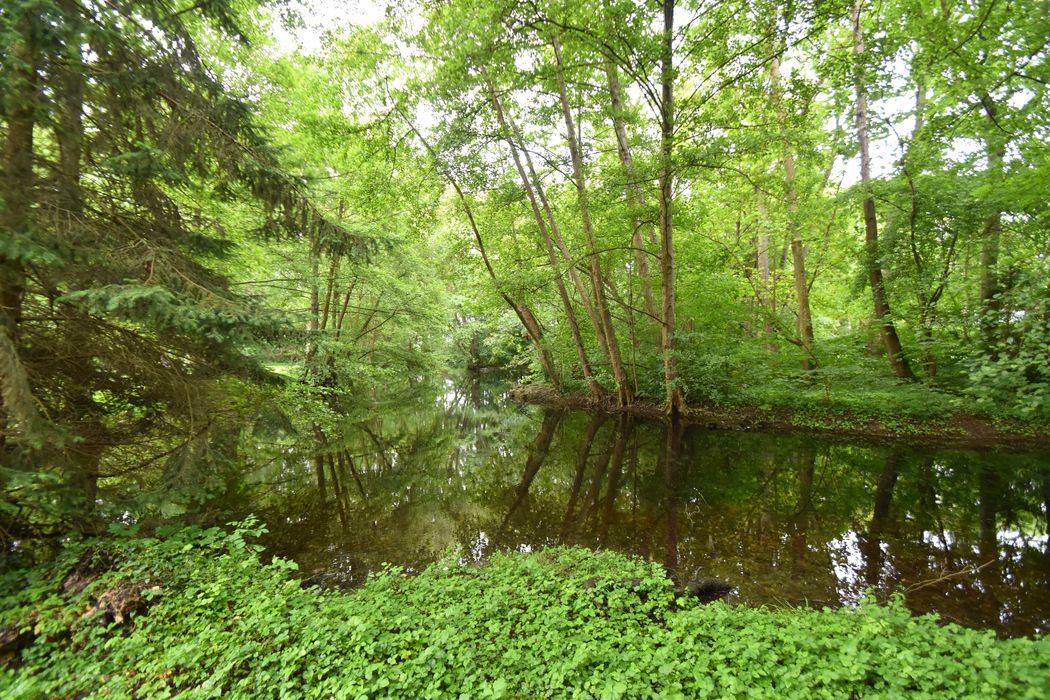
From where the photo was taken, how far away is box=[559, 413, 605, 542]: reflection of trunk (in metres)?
6.98

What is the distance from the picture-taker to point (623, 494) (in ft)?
26.6

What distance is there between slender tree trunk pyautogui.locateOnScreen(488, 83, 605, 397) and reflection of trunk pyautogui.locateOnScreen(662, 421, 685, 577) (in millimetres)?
3506

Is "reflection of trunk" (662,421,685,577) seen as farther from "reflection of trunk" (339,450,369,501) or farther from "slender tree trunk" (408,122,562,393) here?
"slender tree trunk" (408,122,562,393)

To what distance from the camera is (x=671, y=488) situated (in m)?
8.20


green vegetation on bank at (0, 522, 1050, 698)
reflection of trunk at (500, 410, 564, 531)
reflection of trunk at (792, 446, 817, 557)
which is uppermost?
green vegetation on bank at (0, 522, 1050, 698)

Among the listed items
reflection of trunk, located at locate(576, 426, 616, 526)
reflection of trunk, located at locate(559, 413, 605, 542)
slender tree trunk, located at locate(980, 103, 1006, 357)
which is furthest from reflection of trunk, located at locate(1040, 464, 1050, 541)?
reflection of trunk, located at locate(559, 413, 605, 542)

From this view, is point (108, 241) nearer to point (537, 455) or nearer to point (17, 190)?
point (17, 190)

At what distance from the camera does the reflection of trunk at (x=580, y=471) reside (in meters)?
6.98

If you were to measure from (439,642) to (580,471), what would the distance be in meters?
7.10

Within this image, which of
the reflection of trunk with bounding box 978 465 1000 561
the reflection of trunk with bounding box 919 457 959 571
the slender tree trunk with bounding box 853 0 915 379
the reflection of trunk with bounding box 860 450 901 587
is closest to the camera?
the reflection of trunk with bounding box 860 450 901 587

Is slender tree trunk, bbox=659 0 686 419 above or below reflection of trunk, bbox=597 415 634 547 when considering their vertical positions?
above

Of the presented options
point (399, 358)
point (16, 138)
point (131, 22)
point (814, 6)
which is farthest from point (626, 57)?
point (399, 358)

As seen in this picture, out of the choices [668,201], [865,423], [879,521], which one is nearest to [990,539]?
[879,521]

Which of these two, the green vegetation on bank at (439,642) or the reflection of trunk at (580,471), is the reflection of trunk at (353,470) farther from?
the green vegetation on bank at (439,642)
